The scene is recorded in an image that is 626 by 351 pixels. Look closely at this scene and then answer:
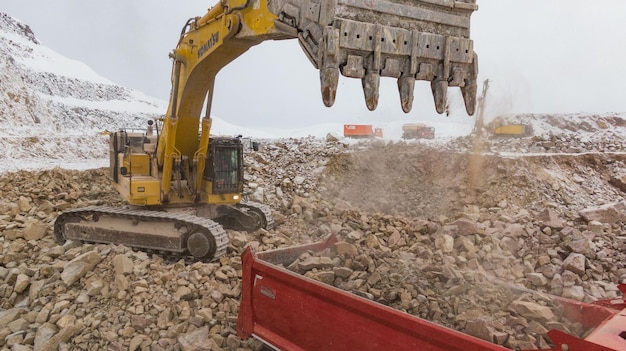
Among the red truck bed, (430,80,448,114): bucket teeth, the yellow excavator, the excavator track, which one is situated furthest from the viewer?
the excavator track

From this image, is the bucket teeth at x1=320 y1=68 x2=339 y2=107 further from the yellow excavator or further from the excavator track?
the excavator track

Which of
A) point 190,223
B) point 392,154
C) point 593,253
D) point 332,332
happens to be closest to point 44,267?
point 190,223

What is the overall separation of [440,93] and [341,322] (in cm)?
210

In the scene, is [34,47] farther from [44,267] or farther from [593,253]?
[593,253]

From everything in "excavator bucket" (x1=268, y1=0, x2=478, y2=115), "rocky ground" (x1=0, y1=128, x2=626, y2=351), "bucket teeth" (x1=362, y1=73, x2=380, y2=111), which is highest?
"excavator bucket" (x1=268, y1=0, x2=478, y2=115)

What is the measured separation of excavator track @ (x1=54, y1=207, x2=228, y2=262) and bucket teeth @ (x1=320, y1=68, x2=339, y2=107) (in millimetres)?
2888

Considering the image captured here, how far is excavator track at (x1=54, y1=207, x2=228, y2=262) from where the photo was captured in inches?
221

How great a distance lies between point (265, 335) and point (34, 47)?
34.9 meters

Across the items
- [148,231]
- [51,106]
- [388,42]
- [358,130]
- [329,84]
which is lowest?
[148,231]

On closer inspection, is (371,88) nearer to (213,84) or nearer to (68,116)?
(213,84)

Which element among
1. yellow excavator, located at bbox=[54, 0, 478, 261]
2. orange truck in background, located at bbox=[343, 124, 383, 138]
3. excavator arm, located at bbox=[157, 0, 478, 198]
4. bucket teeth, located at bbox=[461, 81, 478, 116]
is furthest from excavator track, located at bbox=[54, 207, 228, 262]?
orange truck in background, located at bbox=[343, 124, 383, 138]

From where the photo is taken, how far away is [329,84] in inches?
128

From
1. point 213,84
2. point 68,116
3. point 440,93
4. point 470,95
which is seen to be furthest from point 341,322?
point 68,116

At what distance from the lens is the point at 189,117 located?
6.27m
